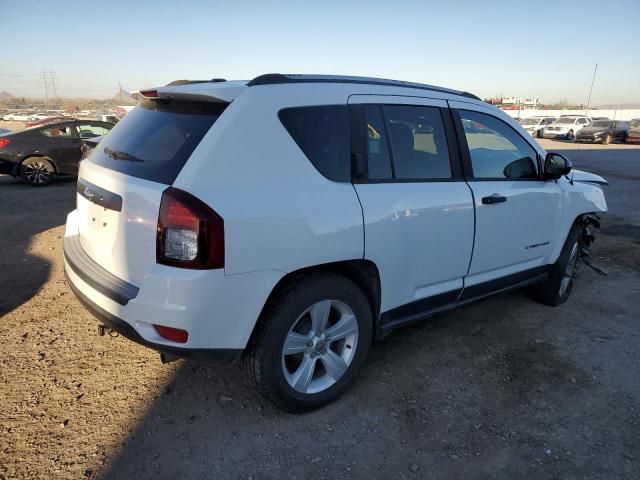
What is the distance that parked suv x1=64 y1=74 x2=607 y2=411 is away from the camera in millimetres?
2217

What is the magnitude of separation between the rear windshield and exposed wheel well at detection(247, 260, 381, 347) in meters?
0.78

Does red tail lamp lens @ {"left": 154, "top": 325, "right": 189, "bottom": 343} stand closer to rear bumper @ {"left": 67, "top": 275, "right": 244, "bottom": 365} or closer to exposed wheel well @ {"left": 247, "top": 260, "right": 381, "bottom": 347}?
rear bumper @ {"left": 67, "top": 275, "right": 244, "bottom": 365}

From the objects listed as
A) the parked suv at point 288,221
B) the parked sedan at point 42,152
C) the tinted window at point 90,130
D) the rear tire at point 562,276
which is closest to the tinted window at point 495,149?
the parked suv at point 288,221

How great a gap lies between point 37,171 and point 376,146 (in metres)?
10.2

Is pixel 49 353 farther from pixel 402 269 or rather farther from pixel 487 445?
pixel 487 445

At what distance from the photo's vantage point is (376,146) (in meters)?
2.85

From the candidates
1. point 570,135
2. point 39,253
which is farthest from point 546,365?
point 570,135

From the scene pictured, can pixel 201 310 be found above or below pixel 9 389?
above

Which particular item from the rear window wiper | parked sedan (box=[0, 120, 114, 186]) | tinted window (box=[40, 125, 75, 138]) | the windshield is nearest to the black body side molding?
the rear window wiper

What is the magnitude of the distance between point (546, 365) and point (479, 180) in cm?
142

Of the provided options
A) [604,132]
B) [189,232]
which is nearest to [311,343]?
[189,232]

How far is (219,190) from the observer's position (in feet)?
7.21

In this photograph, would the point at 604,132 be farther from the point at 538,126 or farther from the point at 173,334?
A: the point at 173,334

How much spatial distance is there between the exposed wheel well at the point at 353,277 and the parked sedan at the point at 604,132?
31.9 metres
